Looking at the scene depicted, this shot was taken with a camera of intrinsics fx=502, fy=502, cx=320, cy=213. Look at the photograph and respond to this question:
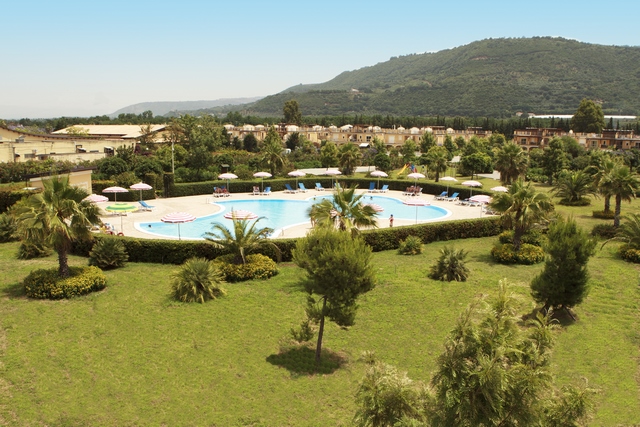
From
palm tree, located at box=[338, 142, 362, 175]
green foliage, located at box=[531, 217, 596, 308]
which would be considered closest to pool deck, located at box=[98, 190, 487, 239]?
palm tree, located at box=[338, 142, 362, 175]

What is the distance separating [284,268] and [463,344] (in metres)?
13.7

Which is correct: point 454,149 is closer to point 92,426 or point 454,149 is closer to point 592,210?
point 592,210

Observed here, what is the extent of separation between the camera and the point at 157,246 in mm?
20469

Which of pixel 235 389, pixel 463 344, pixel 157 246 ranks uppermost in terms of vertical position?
pixel 463 344

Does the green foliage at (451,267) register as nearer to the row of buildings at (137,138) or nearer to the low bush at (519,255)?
the low bush at (519,255)

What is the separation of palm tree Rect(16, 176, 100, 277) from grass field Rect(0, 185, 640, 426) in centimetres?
199

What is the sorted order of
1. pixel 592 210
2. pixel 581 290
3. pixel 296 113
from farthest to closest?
pixel 296 113 → pixel 592 210 → pixel 581 290

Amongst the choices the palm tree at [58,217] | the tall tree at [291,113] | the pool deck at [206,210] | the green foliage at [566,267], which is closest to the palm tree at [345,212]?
the pool deck at [206,210]

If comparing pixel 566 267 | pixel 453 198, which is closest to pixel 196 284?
pixel 566 267

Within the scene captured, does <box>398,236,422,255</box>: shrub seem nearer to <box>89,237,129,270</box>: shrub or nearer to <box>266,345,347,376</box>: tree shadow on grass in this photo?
<box>266,345,347,376</box>: tree shadow on grass

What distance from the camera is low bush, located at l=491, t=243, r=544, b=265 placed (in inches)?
828

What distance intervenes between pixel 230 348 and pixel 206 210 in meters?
22.1

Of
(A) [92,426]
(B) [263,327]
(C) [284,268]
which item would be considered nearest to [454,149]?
(C) [284,268]

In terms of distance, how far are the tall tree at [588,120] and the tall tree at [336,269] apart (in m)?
88.5
